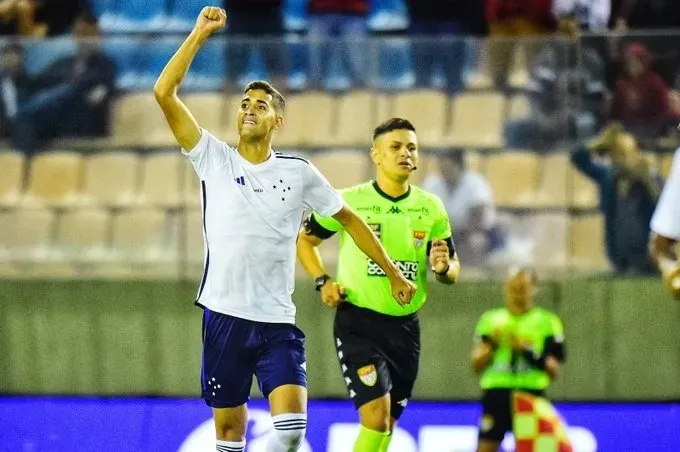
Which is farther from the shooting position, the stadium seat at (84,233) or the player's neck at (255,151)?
the stadium seat at (84,233)

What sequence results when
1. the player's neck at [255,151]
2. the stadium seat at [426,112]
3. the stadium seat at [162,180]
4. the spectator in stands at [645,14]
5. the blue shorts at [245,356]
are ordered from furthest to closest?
1. the spectator in stands at [645,14]
2. the stadium seat at [162,180]
3. the stadium seat at [426,112]
4. the player's neck at [255,151]
5. the blue shorts at [245,356]

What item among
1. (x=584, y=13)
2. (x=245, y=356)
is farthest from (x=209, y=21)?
(x=584, y=13)

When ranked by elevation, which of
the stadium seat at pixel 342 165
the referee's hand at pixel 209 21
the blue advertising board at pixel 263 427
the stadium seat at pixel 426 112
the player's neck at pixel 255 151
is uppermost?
the stadium seat at pixel 426 112

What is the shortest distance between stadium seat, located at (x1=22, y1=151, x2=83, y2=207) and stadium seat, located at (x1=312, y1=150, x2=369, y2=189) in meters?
1.76

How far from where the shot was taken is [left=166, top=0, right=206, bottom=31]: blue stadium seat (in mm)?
11656

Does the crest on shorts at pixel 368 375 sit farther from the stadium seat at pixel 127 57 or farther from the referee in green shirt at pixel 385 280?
the stadium seat at pixel 127 57

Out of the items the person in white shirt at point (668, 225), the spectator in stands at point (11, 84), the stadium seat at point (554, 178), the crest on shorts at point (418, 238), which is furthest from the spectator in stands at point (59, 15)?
the person in white shirt at point (668, 225)

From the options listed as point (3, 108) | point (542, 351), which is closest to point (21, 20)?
→ point (3, 108)

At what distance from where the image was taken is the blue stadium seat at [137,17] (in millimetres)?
11766

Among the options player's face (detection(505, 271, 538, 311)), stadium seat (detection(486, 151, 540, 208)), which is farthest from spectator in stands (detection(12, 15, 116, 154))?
player's face (detection(505, 271, 538, 311))

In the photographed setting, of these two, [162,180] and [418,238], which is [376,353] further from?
[162,180]

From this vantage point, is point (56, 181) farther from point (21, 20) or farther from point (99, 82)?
point (21, 20)

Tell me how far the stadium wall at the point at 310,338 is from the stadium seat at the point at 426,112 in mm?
1098

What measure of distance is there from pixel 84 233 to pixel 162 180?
70cm
